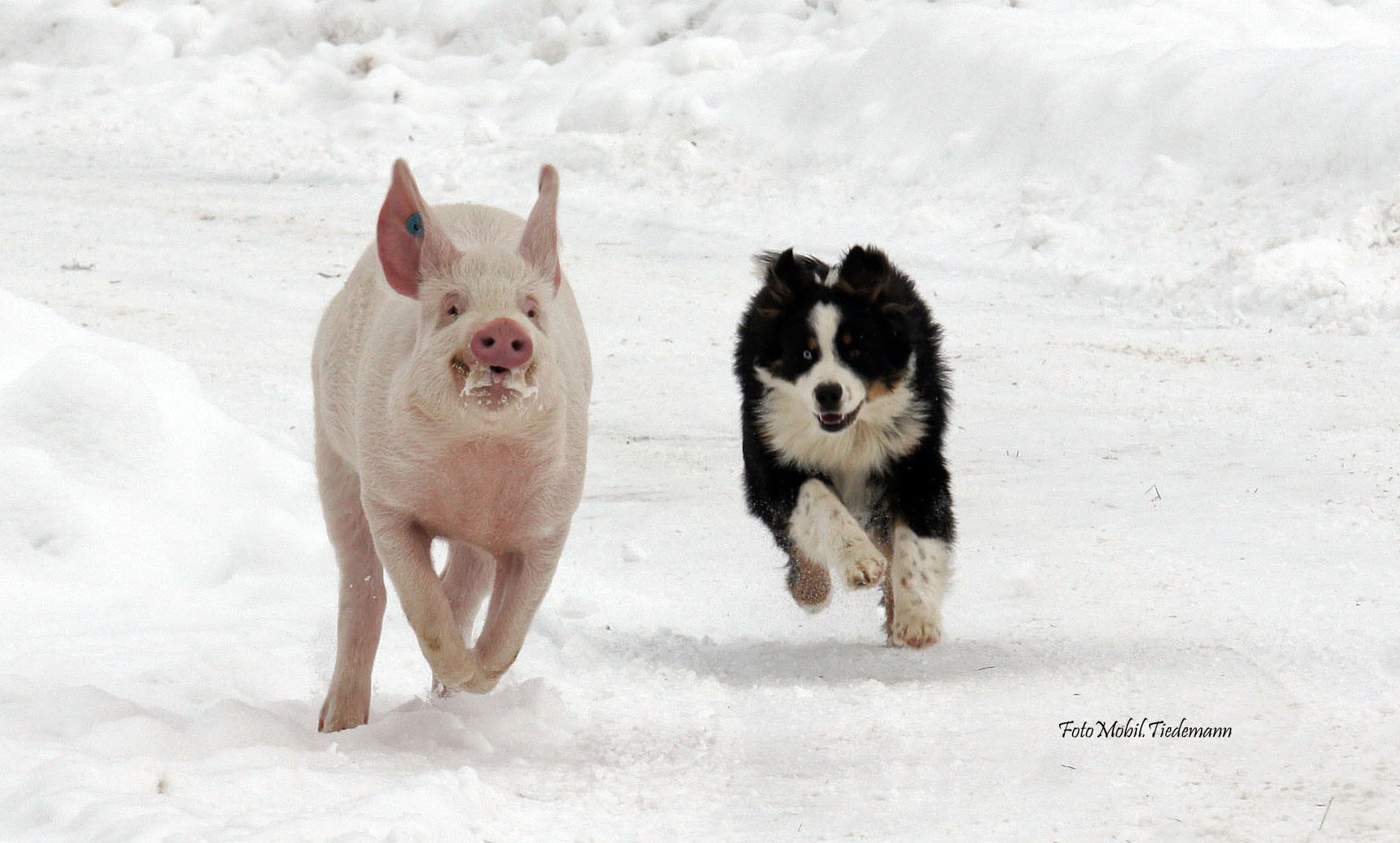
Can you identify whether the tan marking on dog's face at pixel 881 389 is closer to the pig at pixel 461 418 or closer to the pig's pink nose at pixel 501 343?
the pig at pixel 461 418

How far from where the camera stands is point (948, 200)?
13.8 metres

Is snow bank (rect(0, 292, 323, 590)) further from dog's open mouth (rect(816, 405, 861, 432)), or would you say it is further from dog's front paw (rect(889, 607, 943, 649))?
dog's front paw (rect(889, 607, 943, 649))

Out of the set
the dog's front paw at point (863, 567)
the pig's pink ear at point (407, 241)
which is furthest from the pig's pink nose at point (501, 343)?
the dog's front paw at point (863, 567)

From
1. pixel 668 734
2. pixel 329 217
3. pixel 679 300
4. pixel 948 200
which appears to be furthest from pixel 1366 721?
pixel 329 217

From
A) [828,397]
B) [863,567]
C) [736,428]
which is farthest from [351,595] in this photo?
[736,428]

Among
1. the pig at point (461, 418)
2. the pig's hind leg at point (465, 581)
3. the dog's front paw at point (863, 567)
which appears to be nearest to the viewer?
the pig at point (461, 418)

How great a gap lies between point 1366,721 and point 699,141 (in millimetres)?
12567

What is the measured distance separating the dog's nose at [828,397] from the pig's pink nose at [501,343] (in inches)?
91.5

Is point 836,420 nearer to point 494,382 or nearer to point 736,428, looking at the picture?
point 494,382

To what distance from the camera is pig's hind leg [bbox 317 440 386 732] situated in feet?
14.9

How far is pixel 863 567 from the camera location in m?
5.45

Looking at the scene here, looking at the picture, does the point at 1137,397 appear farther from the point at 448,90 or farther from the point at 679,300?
the point at 448,90

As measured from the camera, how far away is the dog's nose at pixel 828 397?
570 cm

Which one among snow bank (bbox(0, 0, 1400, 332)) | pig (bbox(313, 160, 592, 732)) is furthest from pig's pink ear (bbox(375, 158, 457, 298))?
snow bank (bbox(0, 0, 1400, 332))
